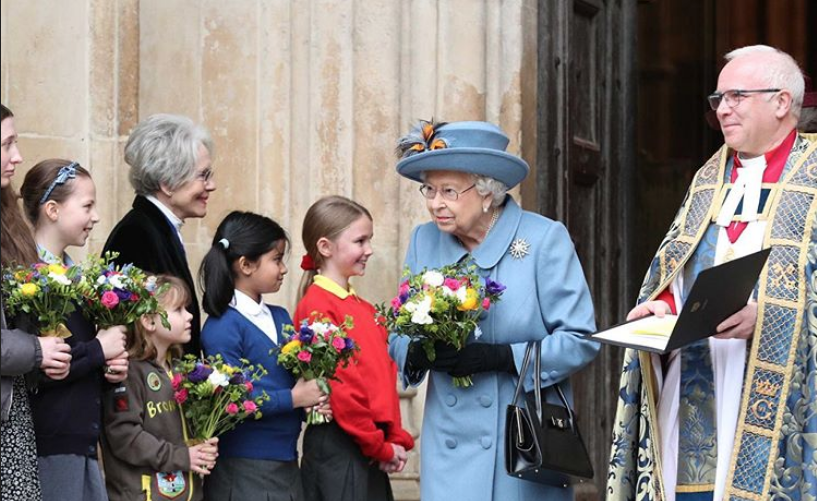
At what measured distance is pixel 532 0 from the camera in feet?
25.9

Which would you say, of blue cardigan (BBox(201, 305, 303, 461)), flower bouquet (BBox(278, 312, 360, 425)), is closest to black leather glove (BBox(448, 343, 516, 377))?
flower bouquet (BBox(278, 312, 360, 425))

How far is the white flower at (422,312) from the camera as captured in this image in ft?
18.5

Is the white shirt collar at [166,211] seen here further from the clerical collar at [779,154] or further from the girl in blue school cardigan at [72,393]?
the clerical collar at [779,154]

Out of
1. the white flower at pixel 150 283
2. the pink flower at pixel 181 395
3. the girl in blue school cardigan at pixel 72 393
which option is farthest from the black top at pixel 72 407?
the pink flower at pixel 181 395

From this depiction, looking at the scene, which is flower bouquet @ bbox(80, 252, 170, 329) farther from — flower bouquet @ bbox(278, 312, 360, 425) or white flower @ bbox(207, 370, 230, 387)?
flower bouquet @ bbox(278, 312, 360, 425)

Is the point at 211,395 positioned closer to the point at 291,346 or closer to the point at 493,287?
the point at 291,346

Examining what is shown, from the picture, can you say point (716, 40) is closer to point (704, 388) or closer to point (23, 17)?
point (23, 17)

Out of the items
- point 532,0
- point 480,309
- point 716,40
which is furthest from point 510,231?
point 716,40

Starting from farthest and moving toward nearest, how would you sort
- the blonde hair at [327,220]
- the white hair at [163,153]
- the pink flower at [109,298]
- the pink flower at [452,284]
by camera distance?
the blonde hair at [327,220], the white hair at [163,153], the pink flower at [452,284], the pink flower at [109,298]

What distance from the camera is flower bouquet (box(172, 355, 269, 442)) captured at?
5844 millimetres

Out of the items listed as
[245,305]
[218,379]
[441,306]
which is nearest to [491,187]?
[441,306]

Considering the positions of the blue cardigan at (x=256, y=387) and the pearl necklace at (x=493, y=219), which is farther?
the blue cardigan at (x=256, y=387)

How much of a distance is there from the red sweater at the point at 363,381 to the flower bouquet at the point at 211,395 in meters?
0.43

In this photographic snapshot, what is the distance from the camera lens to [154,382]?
5.89 m
